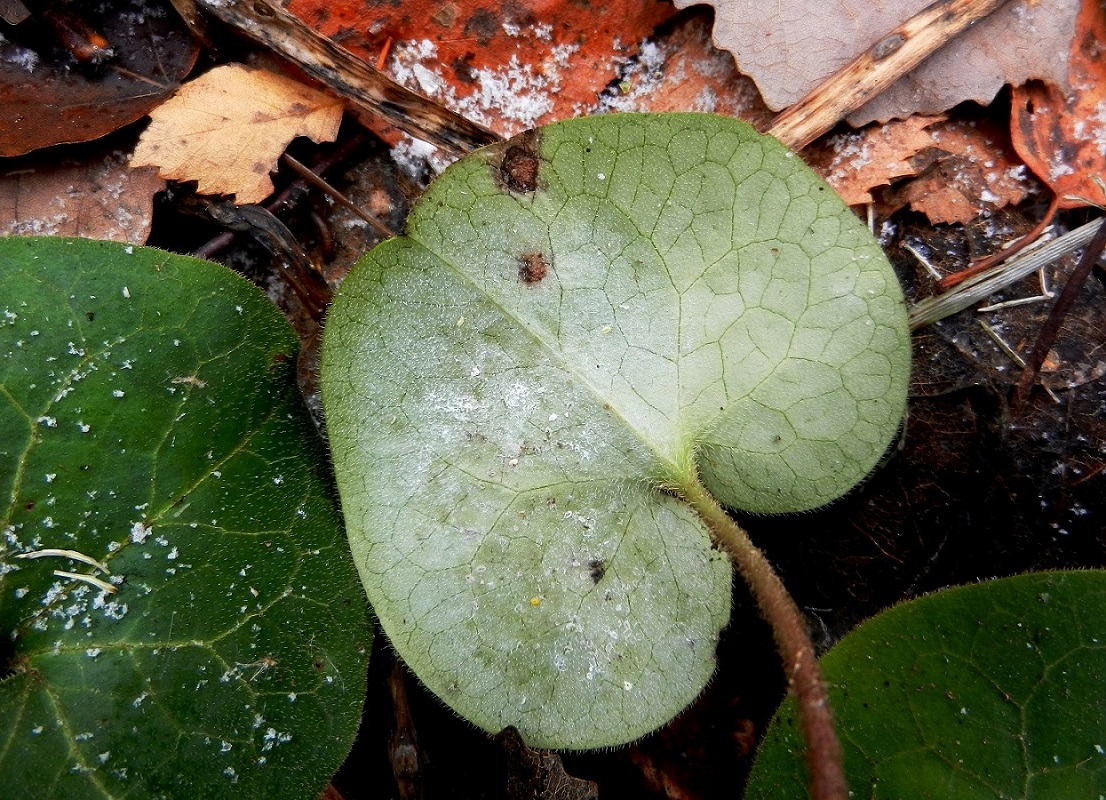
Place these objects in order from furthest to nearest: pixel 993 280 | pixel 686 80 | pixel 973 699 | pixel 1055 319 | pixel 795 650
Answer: pixel 686 80
pixel 993 280
pixel 1055 319
pixel 973 699
pixel 795 650

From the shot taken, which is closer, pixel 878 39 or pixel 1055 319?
pixel 1055 319

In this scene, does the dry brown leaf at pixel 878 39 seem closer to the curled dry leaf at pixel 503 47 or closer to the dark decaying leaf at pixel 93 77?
the curled dry leaf at pixel 503 47

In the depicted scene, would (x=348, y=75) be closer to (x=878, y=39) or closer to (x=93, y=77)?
(x=93, y=77)

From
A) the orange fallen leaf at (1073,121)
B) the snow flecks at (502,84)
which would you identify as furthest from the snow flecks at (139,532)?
the orange fallen leaf at (1073,121)

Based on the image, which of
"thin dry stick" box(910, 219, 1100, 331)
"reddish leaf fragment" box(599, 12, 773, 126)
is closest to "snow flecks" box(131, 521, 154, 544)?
"reddish leaf fragment" box(599, 12, 773, 126)

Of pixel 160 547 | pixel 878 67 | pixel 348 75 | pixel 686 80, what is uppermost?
pixel 878 67

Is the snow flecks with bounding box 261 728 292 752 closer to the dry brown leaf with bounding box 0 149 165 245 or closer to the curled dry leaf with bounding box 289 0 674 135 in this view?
the dry brown leaf with bounding box 0 149 165 245

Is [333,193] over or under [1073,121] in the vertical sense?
under

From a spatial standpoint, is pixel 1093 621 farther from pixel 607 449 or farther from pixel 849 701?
pixel 607 449

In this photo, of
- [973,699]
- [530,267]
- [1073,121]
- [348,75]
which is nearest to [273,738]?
[530,267]
